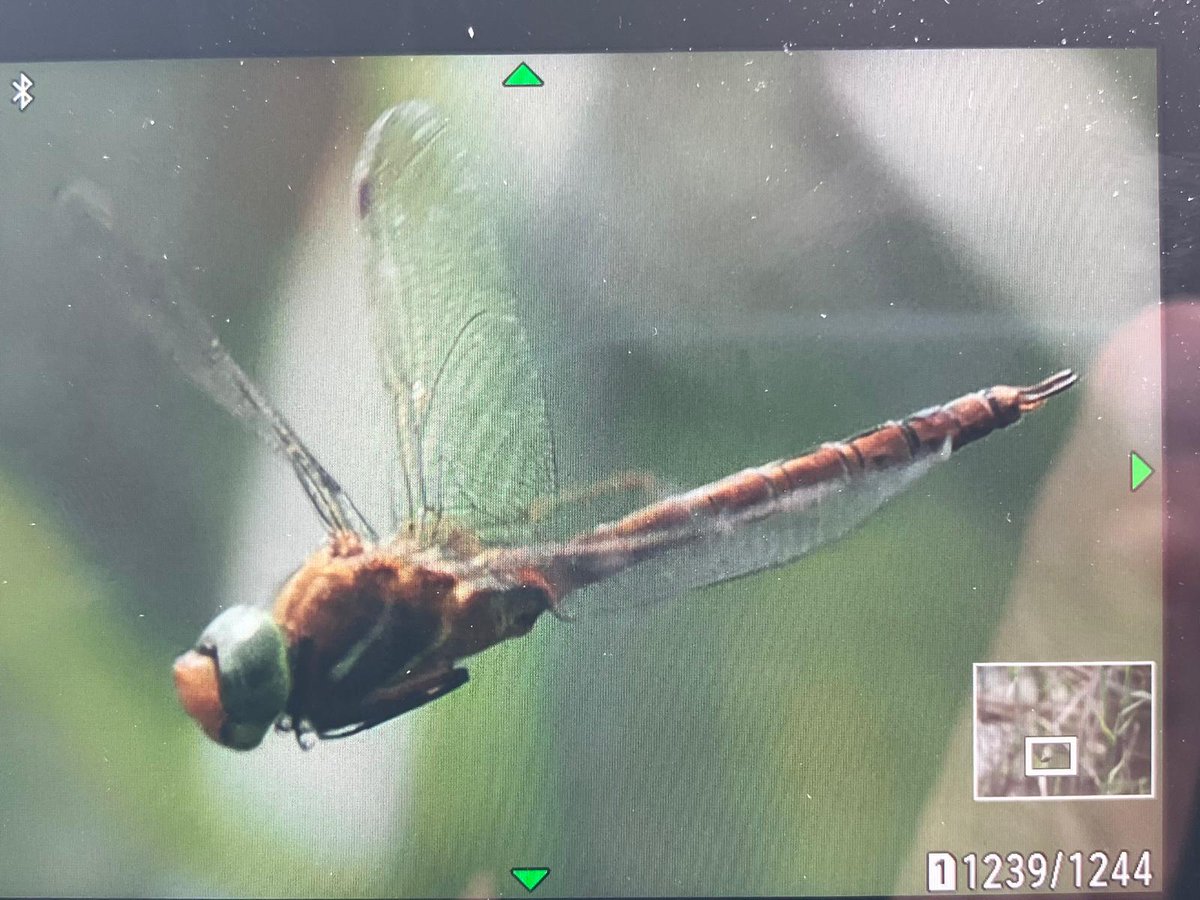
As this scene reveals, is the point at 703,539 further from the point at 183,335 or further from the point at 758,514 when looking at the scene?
the point at 183,335

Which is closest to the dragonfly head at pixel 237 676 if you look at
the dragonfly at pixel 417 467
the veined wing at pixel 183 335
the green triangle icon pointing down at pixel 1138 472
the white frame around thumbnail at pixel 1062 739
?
the dragonfly at pixel 417 467

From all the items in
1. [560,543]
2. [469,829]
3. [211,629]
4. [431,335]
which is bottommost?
[469,829]

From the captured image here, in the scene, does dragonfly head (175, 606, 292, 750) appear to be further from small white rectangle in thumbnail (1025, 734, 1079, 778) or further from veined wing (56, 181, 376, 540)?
small white rectangle in thumbnail (1025, 734, 1079, 778)

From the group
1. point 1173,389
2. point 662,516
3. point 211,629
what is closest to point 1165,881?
point 1173,389

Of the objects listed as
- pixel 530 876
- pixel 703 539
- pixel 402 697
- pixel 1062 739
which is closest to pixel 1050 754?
pixel 1062 739

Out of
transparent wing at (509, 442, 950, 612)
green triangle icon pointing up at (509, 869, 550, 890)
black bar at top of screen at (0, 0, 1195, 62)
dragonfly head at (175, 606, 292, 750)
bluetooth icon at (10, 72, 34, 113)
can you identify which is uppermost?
black bar at top of screen at (0, 0, 1195, 62)

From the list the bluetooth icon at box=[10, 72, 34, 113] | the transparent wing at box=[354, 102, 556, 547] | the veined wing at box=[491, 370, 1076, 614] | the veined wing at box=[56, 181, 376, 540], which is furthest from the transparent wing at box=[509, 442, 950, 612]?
the bluetooth icon at box=[10, 72, 34, 113]

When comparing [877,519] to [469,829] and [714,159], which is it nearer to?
[714,159]
